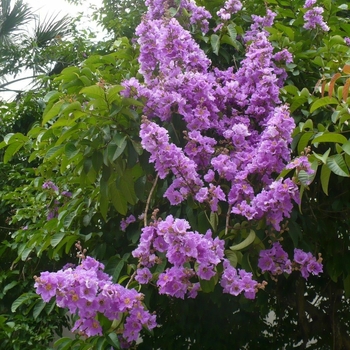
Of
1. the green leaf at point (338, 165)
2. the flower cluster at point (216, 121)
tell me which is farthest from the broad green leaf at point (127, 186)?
the green leaf at point (338, 165)

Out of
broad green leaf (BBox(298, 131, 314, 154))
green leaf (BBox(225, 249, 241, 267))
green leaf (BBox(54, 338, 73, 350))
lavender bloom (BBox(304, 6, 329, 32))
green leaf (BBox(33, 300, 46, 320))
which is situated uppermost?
lavender bloom (BBox(304, 6, 329, 32))

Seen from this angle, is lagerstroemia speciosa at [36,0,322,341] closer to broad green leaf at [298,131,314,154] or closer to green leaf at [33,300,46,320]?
broad green leaf at [298,131,314,154]

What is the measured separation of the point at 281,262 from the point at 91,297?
596 millimetres

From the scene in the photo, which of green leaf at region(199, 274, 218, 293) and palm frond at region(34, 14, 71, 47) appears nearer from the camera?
green leaf at region(199, 274, 218, 293)

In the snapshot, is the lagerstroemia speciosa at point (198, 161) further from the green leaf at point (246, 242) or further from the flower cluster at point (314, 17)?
the flower cluster at point (314, 17)

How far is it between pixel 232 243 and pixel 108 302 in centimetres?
49

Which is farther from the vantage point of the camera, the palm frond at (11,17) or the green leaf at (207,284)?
the palm frond at (11,17)

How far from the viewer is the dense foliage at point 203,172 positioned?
1.42 metres

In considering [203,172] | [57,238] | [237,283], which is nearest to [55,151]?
[57,238]

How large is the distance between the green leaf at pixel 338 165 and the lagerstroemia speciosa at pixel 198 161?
6cm

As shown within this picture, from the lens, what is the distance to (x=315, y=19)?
205 centimetres

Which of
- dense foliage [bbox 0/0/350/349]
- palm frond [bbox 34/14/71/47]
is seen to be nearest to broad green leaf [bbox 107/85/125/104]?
dense foliage [bbox 0/0/350/349]

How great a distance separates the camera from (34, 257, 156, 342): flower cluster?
4.14 ft

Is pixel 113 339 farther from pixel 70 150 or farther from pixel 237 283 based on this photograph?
pixel 70 150
